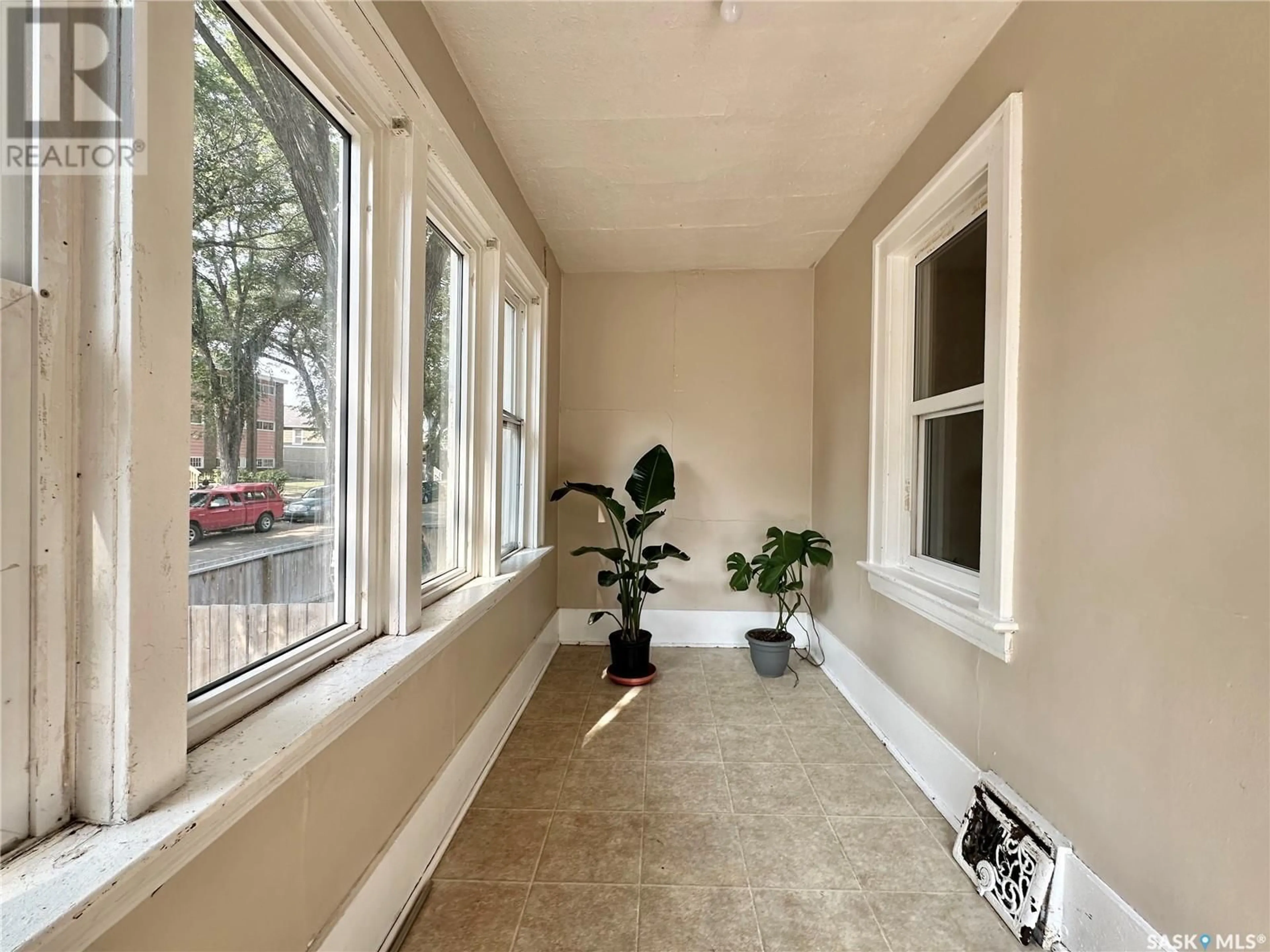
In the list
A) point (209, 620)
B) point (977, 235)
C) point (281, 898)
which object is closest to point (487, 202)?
point (209, 620)

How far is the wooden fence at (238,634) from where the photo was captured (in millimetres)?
880

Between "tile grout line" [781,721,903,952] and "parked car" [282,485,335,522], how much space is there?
1.75 meters

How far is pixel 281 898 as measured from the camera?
920mm

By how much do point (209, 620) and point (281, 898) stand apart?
20.5 inches

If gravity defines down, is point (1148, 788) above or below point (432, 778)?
above

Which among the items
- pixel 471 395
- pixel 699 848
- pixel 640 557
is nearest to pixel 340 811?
pixel 699 848

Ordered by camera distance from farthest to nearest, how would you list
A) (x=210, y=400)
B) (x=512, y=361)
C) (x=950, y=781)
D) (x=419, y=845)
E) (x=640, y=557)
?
1. (x=640, y=557)
2. (x=512, y=361)
3. (x=950, y=781)
4. (x=419, y=845)
5. (x=210, y=400)

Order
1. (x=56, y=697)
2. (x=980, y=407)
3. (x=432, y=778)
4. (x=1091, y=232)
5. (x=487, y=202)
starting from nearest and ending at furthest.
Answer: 1. (x=56, y=697)
2. (x=1091, y=232)
3. (x=432, y=778)
4. (x=980, y=407)
5. (x=487, y=202)

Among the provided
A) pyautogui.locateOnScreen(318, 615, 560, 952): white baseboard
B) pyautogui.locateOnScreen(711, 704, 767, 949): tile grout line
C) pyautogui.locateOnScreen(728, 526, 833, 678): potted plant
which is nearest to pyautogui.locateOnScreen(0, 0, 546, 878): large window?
pyautogui.locateOnScreen(318, 615, 560, 952): white baseboard

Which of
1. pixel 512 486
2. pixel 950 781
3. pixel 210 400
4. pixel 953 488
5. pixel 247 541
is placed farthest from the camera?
pixel 512 486

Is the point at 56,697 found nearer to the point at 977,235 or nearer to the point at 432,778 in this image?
the point at 432,778

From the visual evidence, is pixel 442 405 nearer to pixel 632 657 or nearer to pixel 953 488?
pixel 632 657

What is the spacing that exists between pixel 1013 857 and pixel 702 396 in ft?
8.86

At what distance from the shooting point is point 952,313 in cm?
202
